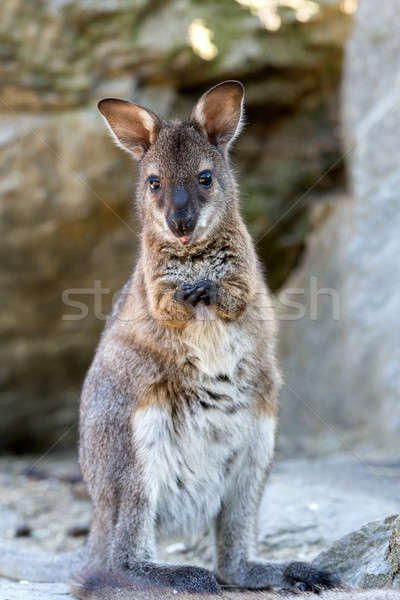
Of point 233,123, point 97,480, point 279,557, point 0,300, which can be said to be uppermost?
point 233,123

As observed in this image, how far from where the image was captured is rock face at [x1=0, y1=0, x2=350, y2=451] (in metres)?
6.68

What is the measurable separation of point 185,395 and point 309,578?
97 centimetres

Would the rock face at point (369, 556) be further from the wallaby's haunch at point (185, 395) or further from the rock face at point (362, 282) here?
the rock face at point (362, 282)

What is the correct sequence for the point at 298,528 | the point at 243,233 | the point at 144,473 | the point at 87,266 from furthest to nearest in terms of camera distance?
the point at 87,266, the point at 298,528, the point at 243,233, the point at 144,473

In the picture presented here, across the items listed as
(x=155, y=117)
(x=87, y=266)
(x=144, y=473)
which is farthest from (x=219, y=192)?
(x=87, y=266)

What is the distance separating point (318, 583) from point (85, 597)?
3.25 feet

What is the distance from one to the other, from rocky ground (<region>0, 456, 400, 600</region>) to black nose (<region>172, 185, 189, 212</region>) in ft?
5.64

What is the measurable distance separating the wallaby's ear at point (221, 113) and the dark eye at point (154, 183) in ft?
1.27

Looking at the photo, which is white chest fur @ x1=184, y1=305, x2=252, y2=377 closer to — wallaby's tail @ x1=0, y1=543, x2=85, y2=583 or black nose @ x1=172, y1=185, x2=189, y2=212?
black nose @ x1=172, y1=185, x2=189, y2=212

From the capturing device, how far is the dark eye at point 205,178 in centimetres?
423

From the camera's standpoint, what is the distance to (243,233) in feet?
14.0

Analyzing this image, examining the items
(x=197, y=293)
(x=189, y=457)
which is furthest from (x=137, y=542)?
(x=197, y=293)

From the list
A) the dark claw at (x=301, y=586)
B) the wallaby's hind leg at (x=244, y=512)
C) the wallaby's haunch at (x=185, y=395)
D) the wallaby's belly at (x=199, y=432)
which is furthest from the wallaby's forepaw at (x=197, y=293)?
the dark claw at (x=301, y=586)

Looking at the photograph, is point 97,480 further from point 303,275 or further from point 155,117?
point 303,275
